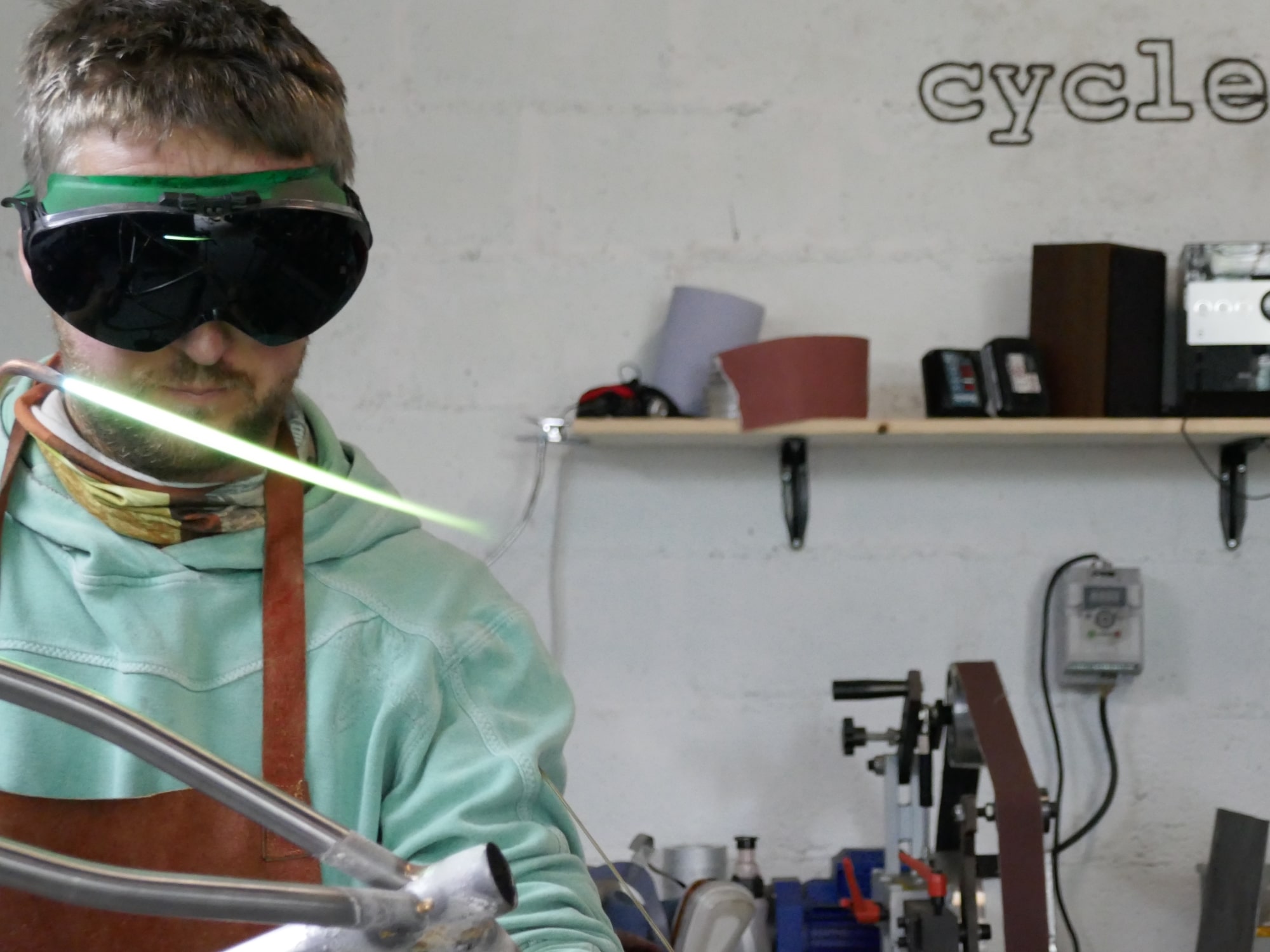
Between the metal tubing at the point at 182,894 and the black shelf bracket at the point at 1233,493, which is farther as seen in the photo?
the black shelf bracket at the point at 1233,493

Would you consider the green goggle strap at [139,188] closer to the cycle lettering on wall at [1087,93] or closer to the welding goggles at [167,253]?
the welding goggles at [167,253]

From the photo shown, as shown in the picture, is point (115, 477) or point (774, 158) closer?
point (115, 477)

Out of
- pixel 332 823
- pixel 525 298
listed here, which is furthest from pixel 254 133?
pixel 525 298

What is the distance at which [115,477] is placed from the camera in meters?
1.03

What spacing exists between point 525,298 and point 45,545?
5.52 ft

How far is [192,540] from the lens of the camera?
1.05 m

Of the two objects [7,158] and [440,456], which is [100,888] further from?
[7,158]

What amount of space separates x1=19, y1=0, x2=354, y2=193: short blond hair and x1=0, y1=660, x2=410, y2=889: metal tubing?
1.92 ft

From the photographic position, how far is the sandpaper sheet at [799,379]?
2.39 m

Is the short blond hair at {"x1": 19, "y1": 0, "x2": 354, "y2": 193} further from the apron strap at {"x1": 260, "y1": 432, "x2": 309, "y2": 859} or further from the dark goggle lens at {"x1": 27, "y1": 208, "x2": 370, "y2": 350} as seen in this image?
the apron strap at {"x1": 260, "y1": 432, "x2": 309, "y2": 859}

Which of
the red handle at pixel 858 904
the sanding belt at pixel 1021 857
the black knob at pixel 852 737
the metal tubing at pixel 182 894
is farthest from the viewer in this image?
the black knob at pixel 852 737

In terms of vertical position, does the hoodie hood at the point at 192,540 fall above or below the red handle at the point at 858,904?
above

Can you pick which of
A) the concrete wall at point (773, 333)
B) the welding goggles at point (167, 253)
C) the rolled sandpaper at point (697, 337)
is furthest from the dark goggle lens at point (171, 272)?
the concrete wall at point (773, 333)

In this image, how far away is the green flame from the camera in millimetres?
991
